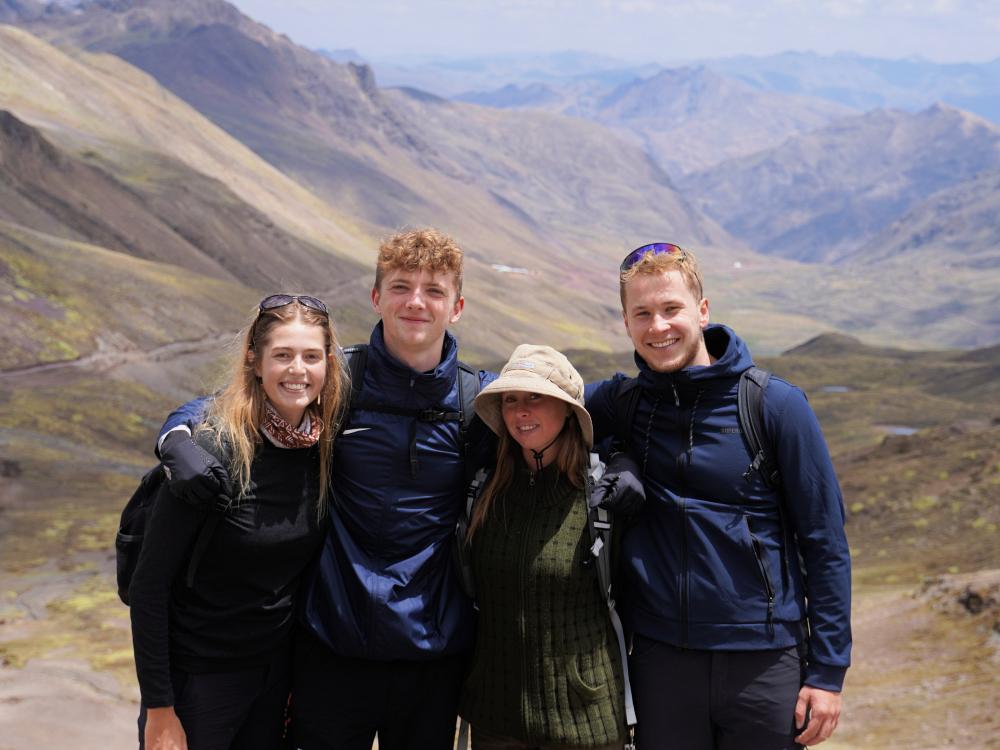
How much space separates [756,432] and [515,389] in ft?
4.50

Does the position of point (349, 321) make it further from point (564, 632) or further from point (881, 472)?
point (564, 632)

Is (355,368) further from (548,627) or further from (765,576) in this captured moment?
(765,576)

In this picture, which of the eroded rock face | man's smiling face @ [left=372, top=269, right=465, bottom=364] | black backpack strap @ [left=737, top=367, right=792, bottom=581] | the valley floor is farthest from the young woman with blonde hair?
the eroded rock face

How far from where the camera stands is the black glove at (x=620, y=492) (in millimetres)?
5715

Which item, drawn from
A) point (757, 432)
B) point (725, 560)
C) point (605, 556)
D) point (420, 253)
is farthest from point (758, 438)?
point (420, 253)

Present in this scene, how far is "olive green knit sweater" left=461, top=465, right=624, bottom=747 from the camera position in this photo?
5.87m

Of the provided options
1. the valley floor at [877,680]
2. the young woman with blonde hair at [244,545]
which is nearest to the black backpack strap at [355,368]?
the young woman with blonde hair at [244,545]

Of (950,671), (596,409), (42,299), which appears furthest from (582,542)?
(42,299)

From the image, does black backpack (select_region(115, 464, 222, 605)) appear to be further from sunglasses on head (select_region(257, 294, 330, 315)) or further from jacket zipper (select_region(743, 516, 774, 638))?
jacket zipper (select_region(743, 516, 774, 638))

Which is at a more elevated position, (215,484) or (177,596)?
(215,484)

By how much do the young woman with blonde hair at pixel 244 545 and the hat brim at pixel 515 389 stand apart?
85 centimetres

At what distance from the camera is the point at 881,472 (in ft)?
101

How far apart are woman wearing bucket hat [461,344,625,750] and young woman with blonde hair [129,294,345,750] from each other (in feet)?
3.33

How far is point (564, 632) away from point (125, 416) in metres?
40.9
